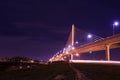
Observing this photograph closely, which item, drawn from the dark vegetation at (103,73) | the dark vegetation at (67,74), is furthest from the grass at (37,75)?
the dark vegetation at (103,73)

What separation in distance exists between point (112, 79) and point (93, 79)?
221cm

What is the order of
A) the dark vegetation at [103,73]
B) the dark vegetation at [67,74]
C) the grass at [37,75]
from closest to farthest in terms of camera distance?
the dark vegetation at [103,73] → the dark vegetation at [67,74] → the grass at [37,75]

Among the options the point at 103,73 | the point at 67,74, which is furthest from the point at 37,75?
the point at 103,73

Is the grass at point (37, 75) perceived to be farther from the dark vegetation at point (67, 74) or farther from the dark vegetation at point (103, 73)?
the dark vegetation at point (103, 73)

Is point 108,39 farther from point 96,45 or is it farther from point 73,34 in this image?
point 73,34

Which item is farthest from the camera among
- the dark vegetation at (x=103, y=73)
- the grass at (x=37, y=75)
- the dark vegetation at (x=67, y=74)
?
the grass at (x=37, y=75)

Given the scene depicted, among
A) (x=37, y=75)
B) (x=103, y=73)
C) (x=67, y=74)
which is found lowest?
(x=37, y=75)

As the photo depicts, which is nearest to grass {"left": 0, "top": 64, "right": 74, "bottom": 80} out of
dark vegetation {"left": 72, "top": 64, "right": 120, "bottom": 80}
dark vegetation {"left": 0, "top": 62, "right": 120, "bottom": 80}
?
dark vegetation {"left": 0, "top": 62, "right": 120, "bottom": 80}

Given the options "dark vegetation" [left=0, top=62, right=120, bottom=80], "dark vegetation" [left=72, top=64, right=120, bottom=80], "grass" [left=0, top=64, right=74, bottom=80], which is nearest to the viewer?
"dark vegetation" [left=72, top=64, right=120, bottom=80]

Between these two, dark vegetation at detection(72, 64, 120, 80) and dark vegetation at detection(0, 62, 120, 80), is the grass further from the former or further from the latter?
dark vegetation at detection(72, 64, 120, 80)

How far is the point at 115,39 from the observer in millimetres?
78250

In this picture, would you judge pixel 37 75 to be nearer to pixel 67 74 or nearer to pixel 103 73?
pixel 67 74

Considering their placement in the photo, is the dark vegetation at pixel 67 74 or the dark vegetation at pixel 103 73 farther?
the dark vegetation at pixel 67 74

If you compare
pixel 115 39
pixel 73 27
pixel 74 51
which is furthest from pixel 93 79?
pixel 73 27
